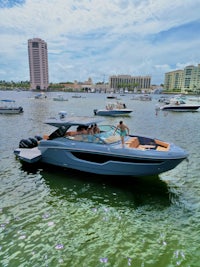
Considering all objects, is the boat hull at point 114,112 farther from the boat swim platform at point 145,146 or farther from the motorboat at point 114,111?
the boat swim platform at point 145,146

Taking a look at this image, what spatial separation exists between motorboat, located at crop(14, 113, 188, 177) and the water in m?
0.65

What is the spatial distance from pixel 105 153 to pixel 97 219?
8.65 feet

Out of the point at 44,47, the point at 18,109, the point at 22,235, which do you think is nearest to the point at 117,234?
the point at 22,235

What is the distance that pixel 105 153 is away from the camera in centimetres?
780

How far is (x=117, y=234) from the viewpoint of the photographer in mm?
5355

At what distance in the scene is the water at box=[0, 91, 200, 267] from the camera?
464 centimetres

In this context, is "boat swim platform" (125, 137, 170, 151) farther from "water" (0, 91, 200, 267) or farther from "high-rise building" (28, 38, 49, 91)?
"high-rise building" (28, 38, 49, 91)

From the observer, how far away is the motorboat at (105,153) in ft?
23.9

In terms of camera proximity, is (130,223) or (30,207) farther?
(30,207)

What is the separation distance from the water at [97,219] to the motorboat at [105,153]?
65cm

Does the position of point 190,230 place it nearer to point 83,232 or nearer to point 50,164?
point 83,232

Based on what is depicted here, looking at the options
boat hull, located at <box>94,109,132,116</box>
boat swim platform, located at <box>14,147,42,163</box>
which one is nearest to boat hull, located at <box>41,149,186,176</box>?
boat swim platform, located at <box>14,147,42,163</box>

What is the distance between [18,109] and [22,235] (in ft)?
100

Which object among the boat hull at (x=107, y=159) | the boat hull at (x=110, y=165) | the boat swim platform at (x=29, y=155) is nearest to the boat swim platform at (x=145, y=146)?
the boat hull at (x=107, y=159)
